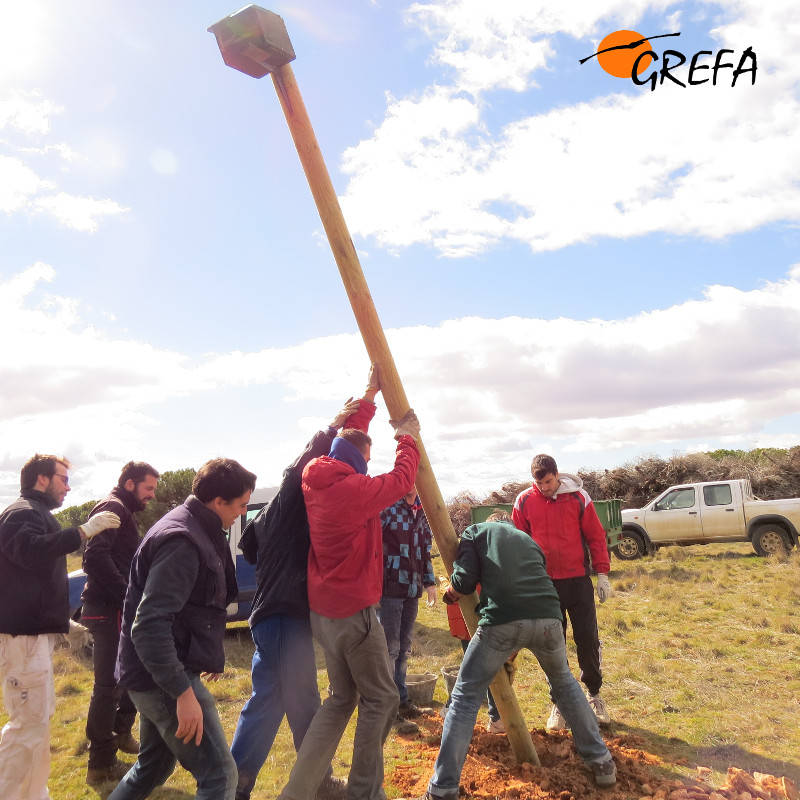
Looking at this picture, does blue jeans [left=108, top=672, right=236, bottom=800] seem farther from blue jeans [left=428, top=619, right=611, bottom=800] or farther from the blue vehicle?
the blue vehicle

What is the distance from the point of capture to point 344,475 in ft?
10.7

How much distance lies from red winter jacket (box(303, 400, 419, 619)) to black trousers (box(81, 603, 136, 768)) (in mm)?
1871

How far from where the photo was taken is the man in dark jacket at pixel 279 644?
3.29 meters

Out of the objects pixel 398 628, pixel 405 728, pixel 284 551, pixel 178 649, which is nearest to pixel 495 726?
pixel 405 728

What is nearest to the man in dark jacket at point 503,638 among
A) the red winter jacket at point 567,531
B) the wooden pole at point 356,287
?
the wooden pole at point 356,287

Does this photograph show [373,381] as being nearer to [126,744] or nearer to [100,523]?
[100,523]

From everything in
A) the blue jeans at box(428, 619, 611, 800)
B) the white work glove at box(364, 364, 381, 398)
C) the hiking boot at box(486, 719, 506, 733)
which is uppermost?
the white work glove at box(364, 364, 381, 398)

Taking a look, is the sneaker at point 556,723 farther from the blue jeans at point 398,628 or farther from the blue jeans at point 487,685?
the blue jeans at point 398,628

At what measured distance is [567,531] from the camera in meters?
4.90

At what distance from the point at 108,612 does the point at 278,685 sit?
1672mm

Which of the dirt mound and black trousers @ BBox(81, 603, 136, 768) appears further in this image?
black trousers @ BBox(81, 603, 136, 768)

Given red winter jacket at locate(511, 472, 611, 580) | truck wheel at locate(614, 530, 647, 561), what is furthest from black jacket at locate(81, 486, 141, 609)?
truck wheel at locate(614, 530, 647, 561)

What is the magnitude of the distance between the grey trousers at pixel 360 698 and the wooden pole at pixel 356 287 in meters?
0.97

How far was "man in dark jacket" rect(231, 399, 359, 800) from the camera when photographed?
129 inches
